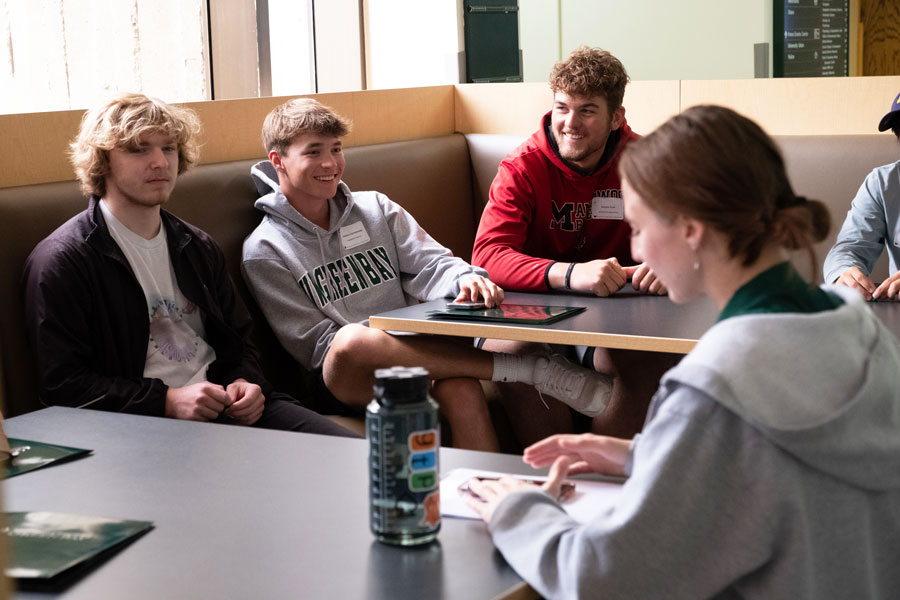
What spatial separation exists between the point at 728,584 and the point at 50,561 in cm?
68

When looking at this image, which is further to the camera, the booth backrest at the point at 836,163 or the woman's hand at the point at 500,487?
the booth backrest at the point at 836,163

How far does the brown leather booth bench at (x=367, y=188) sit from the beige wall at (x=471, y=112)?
0.16 meters

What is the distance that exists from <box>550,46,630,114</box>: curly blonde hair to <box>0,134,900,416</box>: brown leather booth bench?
634mm

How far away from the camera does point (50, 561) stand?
1.12m

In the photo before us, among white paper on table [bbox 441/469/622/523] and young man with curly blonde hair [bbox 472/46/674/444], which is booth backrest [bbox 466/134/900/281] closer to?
young man with curly blonde hair [bbox 472/46/674/444]

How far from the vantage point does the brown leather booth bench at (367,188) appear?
236cm

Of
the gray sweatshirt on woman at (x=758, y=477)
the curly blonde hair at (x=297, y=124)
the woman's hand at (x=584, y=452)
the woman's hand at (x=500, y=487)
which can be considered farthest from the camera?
the curly blonde hair at (x=297, y=124)

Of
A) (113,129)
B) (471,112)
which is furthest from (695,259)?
(471,112)

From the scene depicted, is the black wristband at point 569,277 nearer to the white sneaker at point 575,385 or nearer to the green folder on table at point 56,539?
the white sneaker at point 575,385

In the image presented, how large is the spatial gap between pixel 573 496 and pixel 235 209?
192 centimetres

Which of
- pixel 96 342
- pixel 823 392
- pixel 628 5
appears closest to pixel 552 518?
pixel 823 392

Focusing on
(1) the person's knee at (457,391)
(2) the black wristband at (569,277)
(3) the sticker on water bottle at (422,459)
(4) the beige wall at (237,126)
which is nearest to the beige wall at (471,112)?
(4) the beige wall at (237,126)

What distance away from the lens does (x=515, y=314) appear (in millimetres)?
2369

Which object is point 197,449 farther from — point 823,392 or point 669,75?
point 669,75
